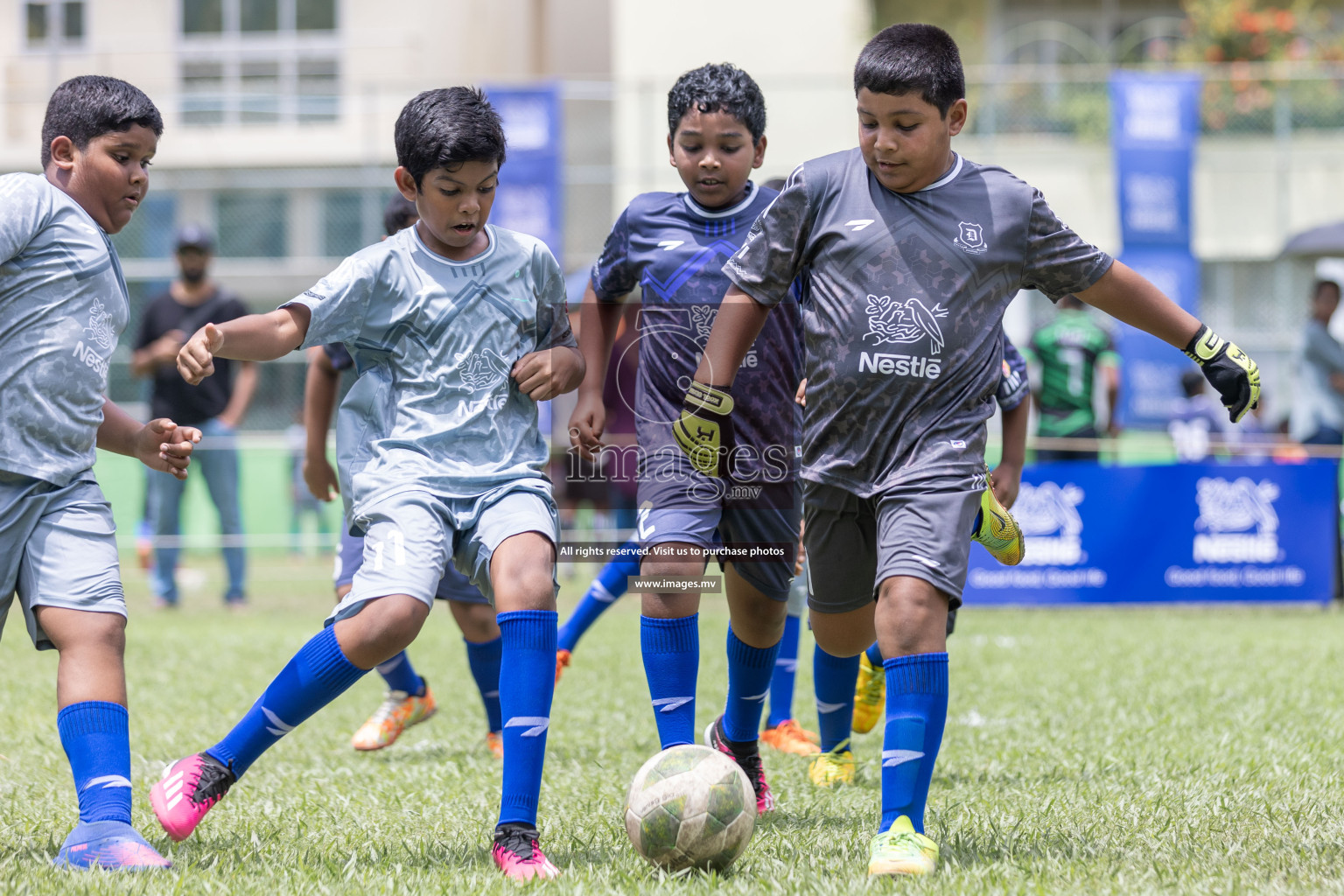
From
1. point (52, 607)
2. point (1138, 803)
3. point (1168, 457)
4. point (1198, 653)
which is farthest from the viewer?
point (1168, 457)

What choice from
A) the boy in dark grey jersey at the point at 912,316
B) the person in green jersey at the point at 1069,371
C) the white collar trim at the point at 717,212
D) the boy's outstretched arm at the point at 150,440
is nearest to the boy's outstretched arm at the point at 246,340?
the boy's outstretched arm at the point at 150,440

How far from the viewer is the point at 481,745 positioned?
5273 mm

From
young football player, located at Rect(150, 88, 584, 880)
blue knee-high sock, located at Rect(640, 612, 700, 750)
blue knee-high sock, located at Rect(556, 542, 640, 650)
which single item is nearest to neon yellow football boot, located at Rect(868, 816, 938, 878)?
young football player, located at Rect(150, 88, 584, 880)

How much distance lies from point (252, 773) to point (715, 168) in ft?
7.88

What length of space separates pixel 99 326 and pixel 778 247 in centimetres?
162

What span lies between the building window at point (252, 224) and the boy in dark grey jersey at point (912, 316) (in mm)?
14723

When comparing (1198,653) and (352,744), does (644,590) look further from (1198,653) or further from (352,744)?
(1198,653)

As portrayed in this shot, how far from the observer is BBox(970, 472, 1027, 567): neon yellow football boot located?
136 inches

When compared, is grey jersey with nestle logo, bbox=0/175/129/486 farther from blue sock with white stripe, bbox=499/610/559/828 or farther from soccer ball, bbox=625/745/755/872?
soccer ball, bbox=625/745/755/872

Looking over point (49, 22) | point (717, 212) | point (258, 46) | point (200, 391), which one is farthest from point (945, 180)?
point (49, 22)

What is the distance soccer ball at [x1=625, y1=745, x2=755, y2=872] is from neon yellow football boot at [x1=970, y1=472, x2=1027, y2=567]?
32.7 inches

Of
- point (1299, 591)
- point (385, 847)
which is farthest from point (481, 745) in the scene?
point (1299, 591)

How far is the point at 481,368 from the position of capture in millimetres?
3527

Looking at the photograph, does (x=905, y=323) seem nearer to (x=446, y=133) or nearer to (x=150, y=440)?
(x=446, y=133)
